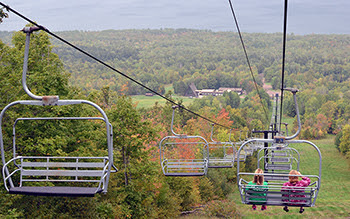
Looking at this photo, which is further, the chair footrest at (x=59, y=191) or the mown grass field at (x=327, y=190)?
the mown grass field at (x=327, y=190)

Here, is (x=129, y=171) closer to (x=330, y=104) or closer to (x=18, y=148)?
(x=18, y=148)

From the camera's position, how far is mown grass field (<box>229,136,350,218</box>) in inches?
2232

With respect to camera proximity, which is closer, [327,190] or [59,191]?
[59,191]

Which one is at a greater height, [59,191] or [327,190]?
[59,191]

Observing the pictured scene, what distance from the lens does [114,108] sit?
34.7m

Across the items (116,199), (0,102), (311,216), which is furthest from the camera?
(311,216)

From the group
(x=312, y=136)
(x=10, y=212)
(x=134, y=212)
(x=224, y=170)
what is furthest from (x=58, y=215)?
(x=312, y=136)

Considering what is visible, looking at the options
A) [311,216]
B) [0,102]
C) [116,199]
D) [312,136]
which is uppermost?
[0,102]

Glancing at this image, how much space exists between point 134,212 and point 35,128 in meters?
12.2

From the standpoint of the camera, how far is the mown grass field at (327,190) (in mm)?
56688

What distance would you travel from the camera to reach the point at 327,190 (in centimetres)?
8462

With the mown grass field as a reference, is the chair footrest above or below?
above

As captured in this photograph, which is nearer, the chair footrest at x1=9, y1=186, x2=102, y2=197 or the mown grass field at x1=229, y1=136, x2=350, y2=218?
the chair footrest at x1=9, y1=186, x2=102, y2=197

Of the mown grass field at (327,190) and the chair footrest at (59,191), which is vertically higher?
the chair footrest at (59,191)
